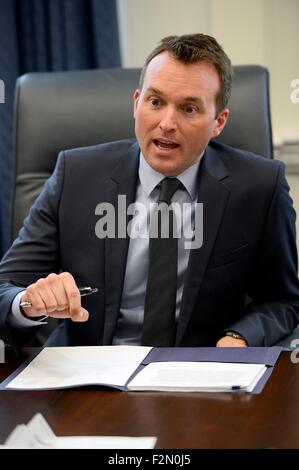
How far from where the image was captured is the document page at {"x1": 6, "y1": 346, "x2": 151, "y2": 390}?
145 centimetres

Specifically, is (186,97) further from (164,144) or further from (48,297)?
(48,297)

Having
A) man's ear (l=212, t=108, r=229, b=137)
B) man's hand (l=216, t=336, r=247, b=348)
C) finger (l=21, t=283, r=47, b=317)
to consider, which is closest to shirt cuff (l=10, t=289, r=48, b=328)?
finger (l=21, t=283, r=47, b=317)

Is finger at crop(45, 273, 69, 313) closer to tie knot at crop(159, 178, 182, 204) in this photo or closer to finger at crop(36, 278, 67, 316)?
finger at crop(36, 278, 67, 316)

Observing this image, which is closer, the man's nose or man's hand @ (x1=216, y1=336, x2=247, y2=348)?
man's hand @ (x1=216, y1=336, x2=247, y2=348)

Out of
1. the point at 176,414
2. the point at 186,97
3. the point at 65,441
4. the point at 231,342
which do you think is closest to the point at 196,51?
the point at 186,97

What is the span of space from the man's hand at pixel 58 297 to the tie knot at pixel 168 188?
45 centimetres

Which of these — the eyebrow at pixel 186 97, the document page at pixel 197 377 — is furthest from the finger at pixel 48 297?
the eyebrow at pixel 186 97

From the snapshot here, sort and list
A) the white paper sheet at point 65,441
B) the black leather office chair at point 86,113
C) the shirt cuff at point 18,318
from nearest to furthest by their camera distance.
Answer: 1. the white paper sheet at point 65,441
2. the shirt cuff at point 18,318
3. the black leather office chair at point 86,113

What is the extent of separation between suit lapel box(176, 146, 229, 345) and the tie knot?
65 mm

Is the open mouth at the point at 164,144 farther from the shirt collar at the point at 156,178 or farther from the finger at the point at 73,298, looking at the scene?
the finger at the point at 73,298

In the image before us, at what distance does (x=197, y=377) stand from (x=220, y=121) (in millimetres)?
816

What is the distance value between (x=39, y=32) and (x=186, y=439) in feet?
6.57

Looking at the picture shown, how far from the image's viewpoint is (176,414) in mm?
1300

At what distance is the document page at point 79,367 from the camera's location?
4.75 feet
